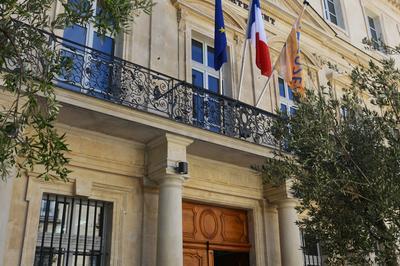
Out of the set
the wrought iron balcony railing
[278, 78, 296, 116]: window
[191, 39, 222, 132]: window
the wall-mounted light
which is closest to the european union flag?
[191, 39, 222, 132]: window

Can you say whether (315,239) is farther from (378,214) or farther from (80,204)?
(80,204)

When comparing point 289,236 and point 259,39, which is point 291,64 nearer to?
point 259,39

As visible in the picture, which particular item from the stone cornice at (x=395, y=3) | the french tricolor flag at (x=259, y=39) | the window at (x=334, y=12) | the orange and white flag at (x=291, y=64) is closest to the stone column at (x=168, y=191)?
the french tricolor flag at (x=259, y=39)

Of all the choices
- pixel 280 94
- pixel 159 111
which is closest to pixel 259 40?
pixel 280 94

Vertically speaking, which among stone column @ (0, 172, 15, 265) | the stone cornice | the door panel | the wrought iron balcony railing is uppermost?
the stone cornice

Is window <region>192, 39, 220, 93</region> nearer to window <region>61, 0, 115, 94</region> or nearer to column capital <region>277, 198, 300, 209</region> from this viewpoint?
Answer: window <region>61, 0, 115, 94</region>

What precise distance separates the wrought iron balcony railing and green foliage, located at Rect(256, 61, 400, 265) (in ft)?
6.66

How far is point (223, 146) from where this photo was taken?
23.2 feet

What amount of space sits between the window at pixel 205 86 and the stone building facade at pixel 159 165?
23 mm

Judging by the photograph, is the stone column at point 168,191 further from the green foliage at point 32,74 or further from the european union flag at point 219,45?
the green foliage at point 32,74

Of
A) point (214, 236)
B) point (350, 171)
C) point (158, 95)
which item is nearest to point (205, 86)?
point (158, 95)

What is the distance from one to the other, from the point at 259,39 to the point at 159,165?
353cm

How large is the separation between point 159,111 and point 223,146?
1214 mm

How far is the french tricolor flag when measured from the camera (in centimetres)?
841
